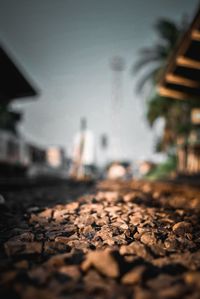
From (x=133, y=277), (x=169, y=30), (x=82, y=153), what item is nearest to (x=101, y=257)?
(x=133, y=277)

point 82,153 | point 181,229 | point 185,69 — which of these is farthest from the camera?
point 82,153

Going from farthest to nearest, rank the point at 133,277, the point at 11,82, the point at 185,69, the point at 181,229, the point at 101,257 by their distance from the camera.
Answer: the point at 11,82 → the point at 185,69 → the point at 181,229 → the point at 101,257 → the point at 133,277

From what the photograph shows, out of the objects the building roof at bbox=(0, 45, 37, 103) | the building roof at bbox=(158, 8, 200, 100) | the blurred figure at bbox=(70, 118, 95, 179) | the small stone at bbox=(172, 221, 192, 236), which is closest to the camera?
the small stone at bbox=(172, 221, 192, 236)

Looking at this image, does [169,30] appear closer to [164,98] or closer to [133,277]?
[164,98]

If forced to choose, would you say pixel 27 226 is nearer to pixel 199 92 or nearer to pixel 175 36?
pixel 199 92

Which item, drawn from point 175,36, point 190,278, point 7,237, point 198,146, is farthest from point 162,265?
point 175,36

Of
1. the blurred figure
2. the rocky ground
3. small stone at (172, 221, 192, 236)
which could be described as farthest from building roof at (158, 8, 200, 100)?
the blurred figure

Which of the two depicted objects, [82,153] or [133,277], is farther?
[82,153]

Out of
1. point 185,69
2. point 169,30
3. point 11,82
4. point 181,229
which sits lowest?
point 181,229

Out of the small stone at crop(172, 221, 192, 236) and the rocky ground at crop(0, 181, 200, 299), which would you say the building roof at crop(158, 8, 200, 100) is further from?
the rocky ground at crop(0, 181, 200, 299)
